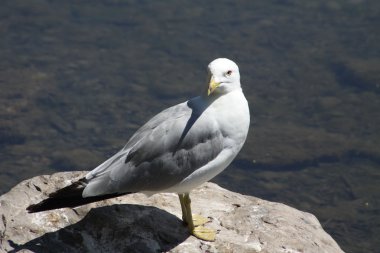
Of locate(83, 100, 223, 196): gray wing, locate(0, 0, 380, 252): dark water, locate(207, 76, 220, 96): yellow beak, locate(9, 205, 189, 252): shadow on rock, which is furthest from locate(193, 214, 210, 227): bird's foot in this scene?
locate(0, 0, 380, 252): dark water

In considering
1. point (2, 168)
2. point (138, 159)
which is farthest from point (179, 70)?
point (138, 159)

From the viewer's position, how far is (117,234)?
581 cm

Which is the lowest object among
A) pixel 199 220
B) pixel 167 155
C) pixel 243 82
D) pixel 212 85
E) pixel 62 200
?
pixel 243 82

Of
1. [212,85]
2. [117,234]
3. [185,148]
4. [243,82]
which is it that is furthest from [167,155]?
[243,82]

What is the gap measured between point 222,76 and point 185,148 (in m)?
0.62

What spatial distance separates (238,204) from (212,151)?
3.41 ft

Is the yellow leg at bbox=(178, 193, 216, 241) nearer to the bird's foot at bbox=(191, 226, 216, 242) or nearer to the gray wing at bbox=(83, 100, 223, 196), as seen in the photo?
the bird's foot at bbox=(191, 226, 216, 242)

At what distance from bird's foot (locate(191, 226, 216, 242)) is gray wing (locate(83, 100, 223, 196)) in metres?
0.53

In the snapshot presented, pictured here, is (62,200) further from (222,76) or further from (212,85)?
(222,76)

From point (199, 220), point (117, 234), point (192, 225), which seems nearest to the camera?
point (117, 234)

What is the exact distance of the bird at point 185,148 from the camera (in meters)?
5.64

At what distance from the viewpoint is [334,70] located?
41.6ft

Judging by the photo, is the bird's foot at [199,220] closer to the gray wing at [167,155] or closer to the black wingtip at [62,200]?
the gray wing at [167,155]

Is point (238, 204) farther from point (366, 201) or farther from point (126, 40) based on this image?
point (126, 40)
